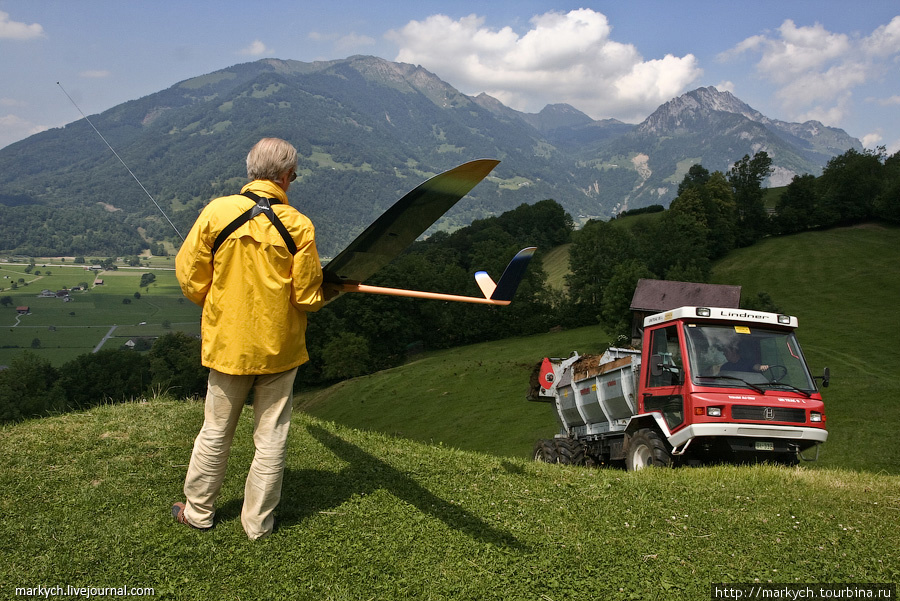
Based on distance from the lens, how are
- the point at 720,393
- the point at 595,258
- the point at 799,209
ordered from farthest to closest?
the point at 799,209 < the point at 595,258 < the point at 720,393

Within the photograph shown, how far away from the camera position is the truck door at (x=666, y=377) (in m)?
9.73

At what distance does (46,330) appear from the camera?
341ft

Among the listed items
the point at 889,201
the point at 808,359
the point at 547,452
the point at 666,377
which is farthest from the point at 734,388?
the point at 889,201

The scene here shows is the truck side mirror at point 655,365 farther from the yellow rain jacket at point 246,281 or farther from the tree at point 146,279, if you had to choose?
the tree at point 146,279

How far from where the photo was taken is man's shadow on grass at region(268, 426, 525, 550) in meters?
5.17

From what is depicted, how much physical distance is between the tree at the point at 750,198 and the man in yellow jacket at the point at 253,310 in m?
109

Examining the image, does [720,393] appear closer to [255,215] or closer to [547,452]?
[547,452]

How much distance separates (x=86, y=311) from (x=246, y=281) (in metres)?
124

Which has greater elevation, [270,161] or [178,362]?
[270,161]

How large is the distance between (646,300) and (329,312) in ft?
139

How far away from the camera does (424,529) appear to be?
5.10 m

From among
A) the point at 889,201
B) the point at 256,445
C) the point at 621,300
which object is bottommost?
the point at 621,300

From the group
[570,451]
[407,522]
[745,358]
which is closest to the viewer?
[407,522]

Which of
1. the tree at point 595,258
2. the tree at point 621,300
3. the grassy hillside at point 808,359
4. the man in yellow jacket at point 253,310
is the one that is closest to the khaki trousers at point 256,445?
the man in yellow jacket at point 253,310
